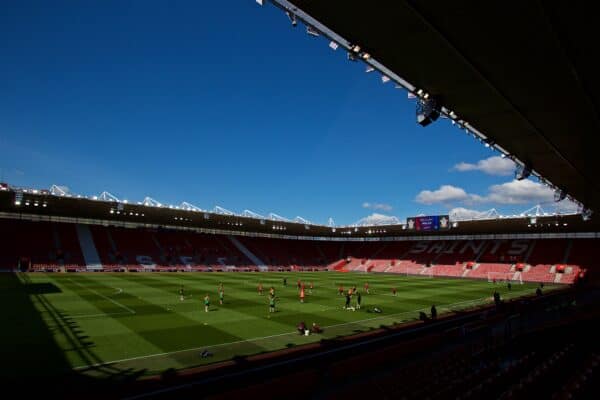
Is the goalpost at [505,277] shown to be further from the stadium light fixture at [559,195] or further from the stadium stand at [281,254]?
the stadium light fixture at [559,195]

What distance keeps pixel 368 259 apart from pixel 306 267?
576 inches

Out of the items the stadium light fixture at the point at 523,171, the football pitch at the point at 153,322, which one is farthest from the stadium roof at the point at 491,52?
the football pitch at the point at 153,322

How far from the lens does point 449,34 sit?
820cm

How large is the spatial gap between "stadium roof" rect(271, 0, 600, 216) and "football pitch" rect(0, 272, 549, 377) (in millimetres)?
12117

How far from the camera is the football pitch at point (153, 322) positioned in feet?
45.1

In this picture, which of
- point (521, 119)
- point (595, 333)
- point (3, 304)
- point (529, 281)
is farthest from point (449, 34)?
point (529, 281)

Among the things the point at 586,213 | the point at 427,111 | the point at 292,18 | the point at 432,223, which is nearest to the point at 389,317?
the point at 427,111

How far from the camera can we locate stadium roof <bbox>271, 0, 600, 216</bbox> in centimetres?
739

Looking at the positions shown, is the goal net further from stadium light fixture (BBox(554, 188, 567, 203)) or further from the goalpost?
stadium light fixture (BBox(554, 188, 567, 203))

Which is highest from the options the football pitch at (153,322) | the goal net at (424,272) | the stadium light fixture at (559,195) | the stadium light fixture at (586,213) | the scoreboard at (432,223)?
the scoreboard at (432,223)

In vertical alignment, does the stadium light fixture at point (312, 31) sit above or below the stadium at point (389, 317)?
above

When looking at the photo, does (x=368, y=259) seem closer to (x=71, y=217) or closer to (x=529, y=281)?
(x=529, y=281)

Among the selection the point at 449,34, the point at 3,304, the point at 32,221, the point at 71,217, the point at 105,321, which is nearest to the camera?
the point at 449,34

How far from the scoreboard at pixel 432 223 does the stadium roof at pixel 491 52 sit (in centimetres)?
4310
